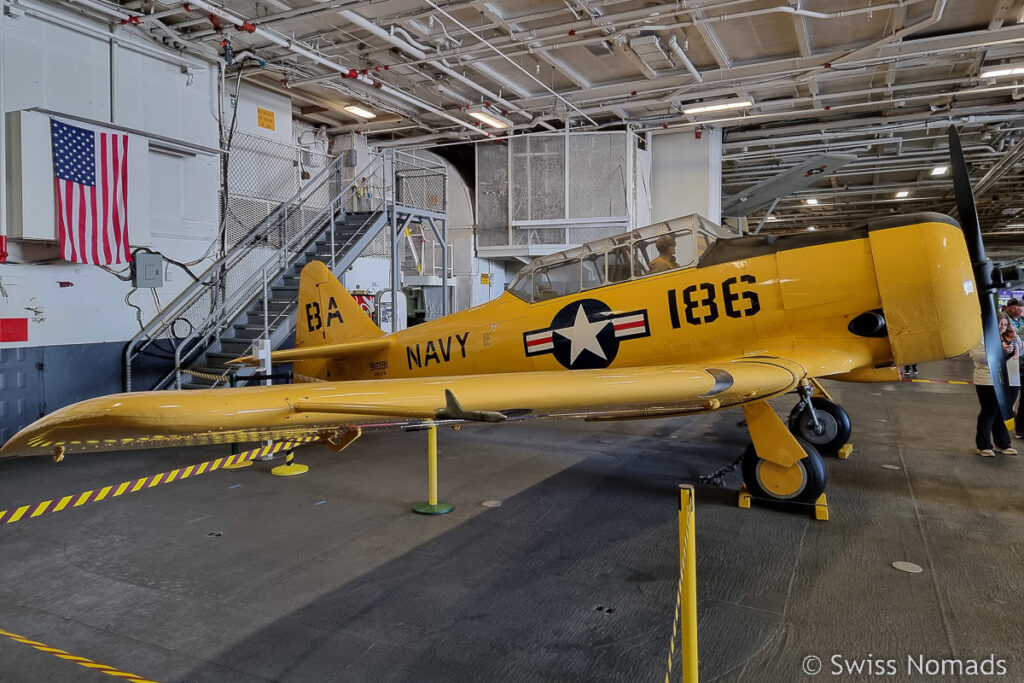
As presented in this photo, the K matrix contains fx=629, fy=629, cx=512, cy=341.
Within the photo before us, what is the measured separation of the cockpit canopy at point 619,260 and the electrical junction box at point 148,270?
503cm

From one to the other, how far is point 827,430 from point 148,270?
8180 mm

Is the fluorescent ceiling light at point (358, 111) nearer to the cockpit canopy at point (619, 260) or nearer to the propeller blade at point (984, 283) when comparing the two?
the cockpit canopy at point (619, 260)

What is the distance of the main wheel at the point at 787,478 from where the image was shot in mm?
4656

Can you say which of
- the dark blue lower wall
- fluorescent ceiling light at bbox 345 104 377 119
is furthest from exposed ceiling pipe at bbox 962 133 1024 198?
the dark blue lower wall

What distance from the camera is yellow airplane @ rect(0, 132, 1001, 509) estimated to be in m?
2.96

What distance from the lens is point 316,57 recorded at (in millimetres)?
9141

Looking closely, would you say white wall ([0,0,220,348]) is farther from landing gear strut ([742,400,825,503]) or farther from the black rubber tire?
the black rubber tire

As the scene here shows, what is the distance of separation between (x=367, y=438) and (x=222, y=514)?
3.09 meters

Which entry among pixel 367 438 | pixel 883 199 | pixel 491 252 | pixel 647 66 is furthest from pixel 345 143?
pixel 883 199

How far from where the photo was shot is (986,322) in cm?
508

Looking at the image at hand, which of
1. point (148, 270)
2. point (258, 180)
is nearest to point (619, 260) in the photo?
point (148, 270)

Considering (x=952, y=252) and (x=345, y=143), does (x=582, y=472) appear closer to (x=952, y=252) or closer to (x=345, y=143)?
(x=952, y=252)

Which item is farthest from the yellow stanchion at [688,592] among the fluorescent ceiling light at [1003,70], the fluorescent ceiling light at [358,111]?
the fluorescent ceiling light at [358,111]

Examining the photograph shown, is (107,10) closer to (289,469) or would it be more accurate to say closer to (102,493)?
(289,469)
